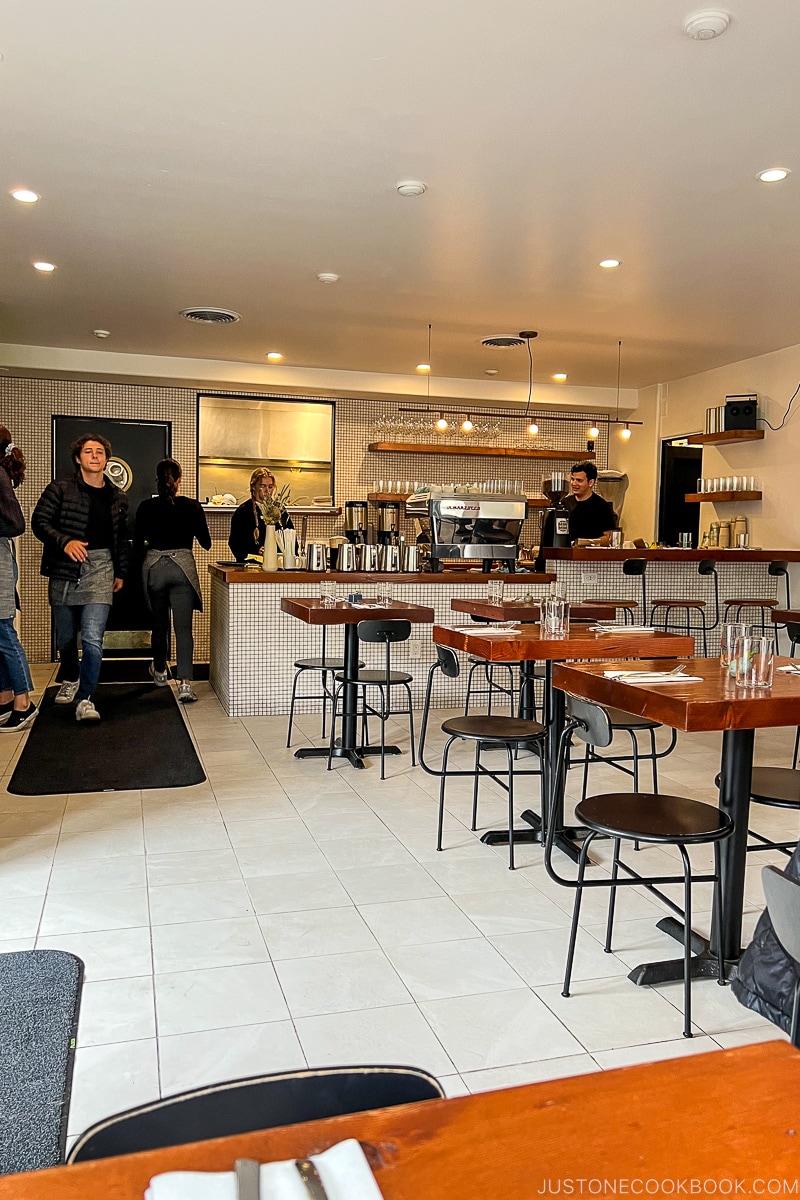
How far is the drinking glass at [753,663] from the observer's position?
8.48ft

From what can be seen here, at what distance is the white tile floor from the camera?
7.30 ft

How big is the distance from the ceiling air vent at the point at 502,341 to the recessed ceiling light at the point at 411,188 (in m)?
3.02

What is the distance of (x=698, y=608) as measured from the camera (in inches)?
300

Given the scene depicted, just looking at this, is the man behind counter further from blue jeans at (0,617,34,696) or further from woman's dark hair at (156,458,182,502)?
blue jeans at (0,617,34,696)

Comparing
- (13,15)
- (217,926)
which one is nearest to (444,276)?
(13,15)

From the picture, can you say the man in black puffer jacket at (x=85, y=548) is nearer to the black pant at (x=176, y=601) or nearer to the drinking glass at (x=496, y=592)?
the black pant at (x=176, y=601)

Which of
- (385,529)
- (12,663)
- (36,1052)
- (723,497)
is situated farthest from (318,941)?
(723,497)

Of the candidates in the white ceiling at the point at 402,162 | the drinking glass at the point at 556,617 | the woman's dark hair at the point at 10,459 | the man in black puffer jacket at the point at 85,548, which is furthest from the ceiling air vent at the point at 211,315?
the drinking glass at the point at 556,617

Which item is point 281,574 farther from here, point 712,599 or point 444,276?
point 712,599

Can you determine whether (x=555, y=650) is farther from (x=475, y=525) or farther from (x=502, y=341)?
(x=502, y=341)

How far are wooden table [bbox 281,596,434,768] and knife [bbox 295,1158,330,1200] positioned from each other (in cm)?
413

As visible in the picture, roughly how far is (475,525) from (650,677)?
413cm

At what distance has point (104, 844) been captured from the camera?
3711 mm

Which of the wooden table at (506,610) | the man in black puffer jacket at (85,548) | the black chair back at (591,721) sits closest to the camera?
the black chair back at (591,721)
